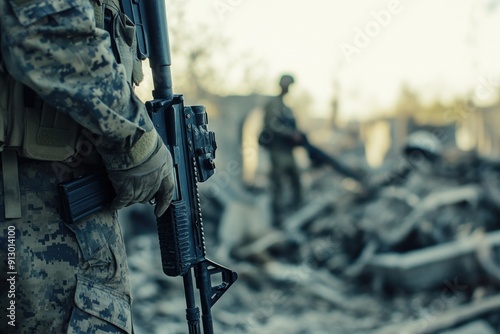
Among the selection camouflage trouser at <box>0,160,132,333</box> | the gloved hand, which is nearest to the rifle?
the gloved hand

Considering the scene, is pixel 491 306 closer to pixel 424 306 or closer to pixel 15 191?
pixel 424 306

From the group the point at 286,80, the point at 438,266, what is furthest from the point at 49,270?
the point at 286,80

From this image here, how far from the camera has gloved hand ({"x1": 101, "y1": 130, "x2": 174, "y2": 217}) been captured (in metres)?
1.57

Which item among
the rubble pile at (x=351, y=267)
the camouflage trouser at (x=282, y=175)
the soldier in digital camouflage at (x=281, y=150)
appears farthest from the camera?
the camouflage trouser at (x=282, y=175)

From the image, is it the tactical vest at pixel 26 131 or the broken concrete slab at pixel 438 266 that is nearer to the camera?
the tactical vest at pixel 26 131

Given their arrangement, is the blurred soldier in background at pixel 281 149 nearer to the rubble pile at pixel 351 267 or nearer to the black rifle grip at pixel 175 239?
the rubble pile at pixel 351 267

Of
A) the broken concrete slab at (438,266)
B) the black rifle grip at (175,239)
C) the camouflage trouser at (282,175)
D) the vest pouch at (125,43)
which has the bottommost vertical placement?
the camouflage trouser at (282,175)

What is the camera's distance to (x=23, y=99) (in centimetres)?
151

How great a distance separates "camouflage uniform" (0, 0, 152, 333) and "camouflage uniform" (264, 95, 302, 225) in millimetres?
7152

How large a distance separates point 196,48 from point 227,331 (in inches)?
226

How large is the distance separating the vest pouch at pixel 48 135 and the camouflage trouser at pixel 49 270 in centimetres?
6

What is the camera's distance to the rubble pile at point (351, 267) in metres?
5.05

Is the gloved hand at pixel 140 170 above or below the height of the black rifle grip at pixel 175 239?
above

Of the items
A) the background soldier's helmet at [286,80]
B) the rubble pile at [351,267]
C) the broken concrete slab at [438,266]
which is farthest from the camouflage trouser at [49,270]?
the background soldier's helmet at [286,80]
